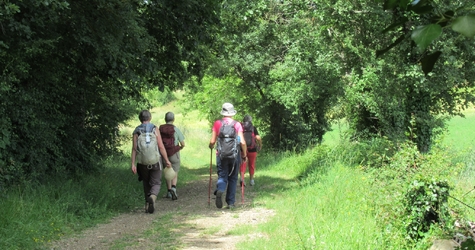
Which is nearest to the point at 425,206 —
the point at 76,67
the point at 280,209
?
the point at 280,209

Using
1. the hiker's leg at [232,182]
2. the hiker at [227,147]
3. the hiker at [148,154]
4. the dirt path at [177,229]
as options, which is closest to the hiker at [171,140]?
the dirt path at [177,229]

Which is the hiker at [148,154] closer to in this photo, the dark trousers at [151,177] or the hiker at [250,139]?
the dark trousers at [151,177]

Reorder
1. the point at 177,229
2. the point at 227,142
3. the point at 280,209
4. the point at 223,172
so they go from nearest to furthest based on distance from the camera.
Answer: the point at 177,229
the point at 280,209
the point at 227,142
the point at 223,172

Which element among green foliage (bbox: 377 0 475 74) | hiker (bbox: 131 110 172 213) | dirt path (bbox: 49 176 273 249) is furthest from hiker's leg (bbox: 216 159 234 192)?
green foliage (bbox: 377 0 475 74)

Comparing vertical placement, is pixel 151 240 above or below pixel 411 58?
below

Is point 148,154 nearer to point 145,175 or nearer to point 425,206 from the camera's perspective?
point 145,175

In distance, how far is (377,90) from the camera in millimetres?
13719

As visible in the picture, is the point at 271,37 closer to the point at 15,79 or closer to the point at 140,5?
the point at 140,5

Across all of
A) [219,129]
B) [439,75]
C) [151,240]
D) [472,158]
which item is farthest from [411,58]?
[151,240]

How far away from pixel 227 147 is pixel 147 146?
1.40 metres

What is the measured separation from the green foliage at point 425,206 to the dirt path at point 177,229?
201 cm

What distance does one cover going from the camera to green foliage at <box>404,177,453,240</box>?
5934 mm

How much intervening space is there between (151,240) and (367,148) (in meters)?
7.00

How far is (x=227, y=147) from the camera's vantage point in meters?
9.02
